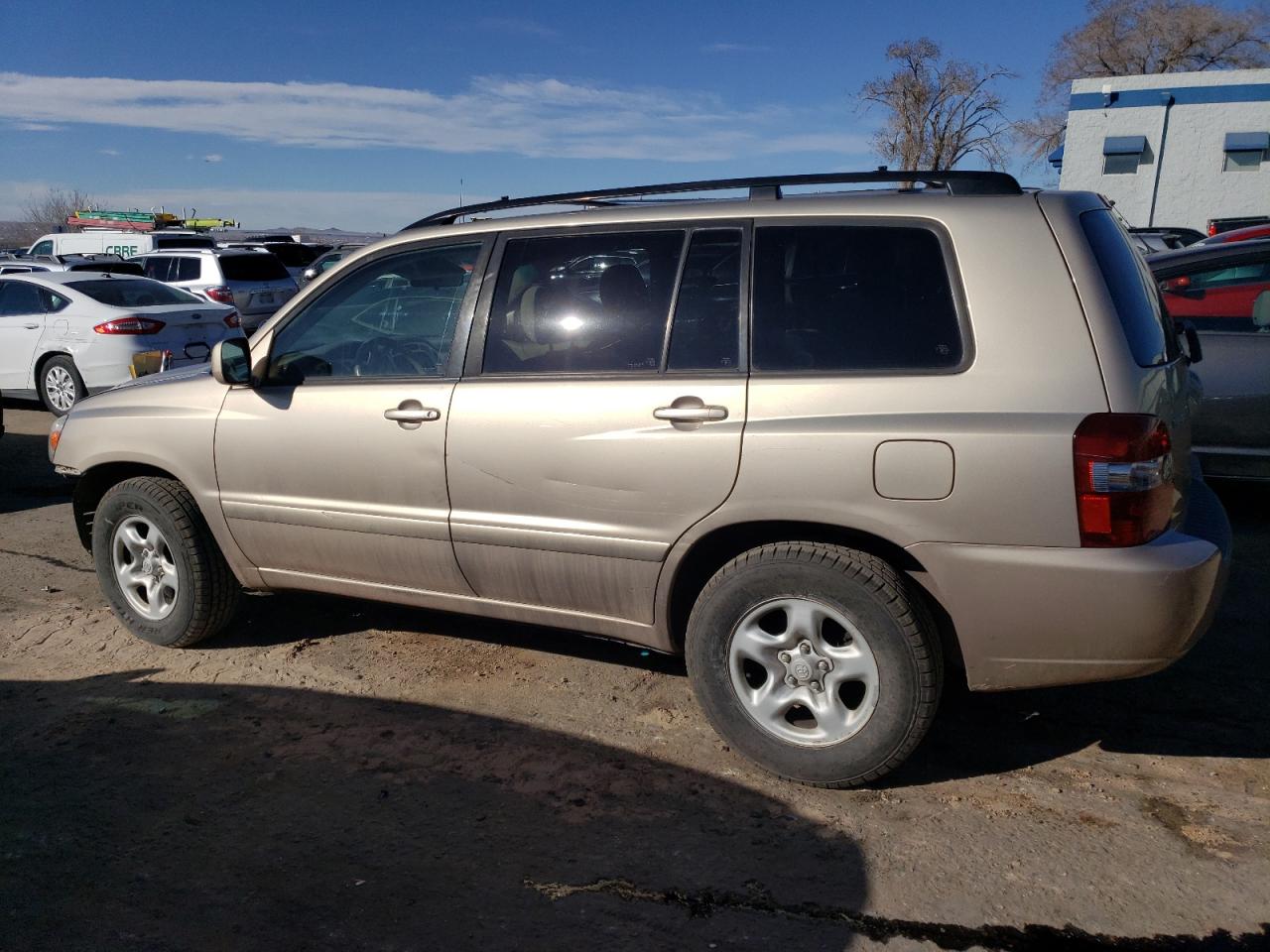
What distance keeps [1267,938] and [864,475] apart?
1566 mm

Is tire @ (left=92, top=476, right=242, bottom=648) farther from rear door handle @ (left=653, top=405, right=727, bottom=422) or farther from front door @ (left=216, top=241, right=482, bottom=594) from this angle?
rear door handle @ (left=653, top=405, right=727, bottom=422)

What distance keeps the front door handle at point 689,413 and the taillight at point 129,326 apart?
906 centimetres

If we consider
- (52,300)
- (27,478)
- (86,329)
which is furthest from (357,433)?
(52,300)

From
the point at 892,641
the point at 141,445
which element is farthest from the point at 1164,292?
the point at 141,445

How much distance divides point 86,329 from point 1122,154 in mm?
31554

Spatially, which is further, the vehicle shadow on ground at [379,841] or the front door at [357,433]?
the front door at [357,433]

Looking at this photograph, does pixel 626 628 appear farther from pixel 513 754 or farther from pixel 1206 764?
pixel 1206 764

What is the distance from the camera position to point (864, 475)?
3.29 metres

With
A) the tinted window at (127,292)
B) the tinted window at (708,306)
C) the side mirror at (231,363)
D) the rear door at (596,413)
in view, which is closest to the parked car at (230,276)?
the tinted window at (127,292)

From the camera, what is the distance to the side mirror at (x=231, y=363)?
4414 mm

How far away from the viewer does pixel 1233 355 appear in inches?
250

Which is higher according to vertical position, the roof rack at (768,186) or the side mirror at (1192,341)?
the roof rack at (768,186)

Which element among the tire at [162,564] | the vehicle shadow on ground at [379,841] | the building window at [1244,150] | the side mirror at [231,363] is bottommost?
the vehicle shadow on ground at [379,841]

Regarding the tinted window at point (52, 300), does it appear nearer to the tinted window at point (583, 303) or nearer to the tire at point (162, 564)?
the tire at point (162, 564)
